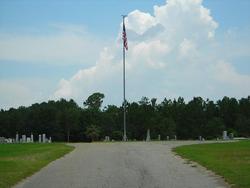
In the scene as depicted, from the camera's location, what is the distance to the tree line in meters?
124

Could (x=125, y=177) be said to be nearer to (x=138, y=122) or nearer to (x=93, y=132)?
(x=93, y=132)

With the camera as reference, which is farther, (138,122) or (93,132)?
(138,122)

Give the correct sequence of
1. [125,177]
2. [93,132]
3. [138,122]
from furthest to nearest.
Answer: [138,122], [93,132], [125,177]

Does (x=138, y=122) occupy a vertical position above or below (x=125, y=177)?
above

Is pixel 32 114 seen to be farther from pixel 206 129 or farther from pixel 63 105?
pixel 206 129

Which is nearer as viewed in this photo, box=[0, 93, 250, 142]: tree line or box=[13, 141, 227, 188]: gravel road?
box=[13, 141, 227, 188]: gravel road

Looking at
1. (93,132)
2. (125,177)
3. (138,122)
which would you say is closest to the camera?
(125,177)

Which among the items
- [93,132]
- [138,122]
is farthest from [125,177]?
[138,122]

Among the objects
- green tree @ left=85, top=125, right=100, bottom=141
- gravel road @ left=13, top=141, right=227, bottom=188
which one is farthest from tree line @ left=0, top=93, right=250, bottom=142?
gravel road @ left=13, top=141, right=227, bottom=188

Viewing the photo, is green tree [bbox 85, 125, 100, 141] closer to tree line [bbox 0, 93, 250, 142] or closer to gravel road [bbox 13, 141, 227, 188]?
tree line [bbox 0, 93, 250, 142]

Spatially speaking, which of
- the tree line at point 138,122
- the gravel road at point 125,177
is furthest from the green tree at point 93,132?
the gravel road at point 125,177

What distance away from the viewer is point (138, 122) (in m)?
130

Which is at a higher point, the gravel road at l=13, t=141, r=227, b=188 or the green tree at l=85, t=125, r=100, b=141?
the green tree at l=85, t=125, r=100, b=141

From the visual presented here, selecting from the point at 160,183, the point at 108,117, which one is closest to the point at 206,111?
the point at 108,117
